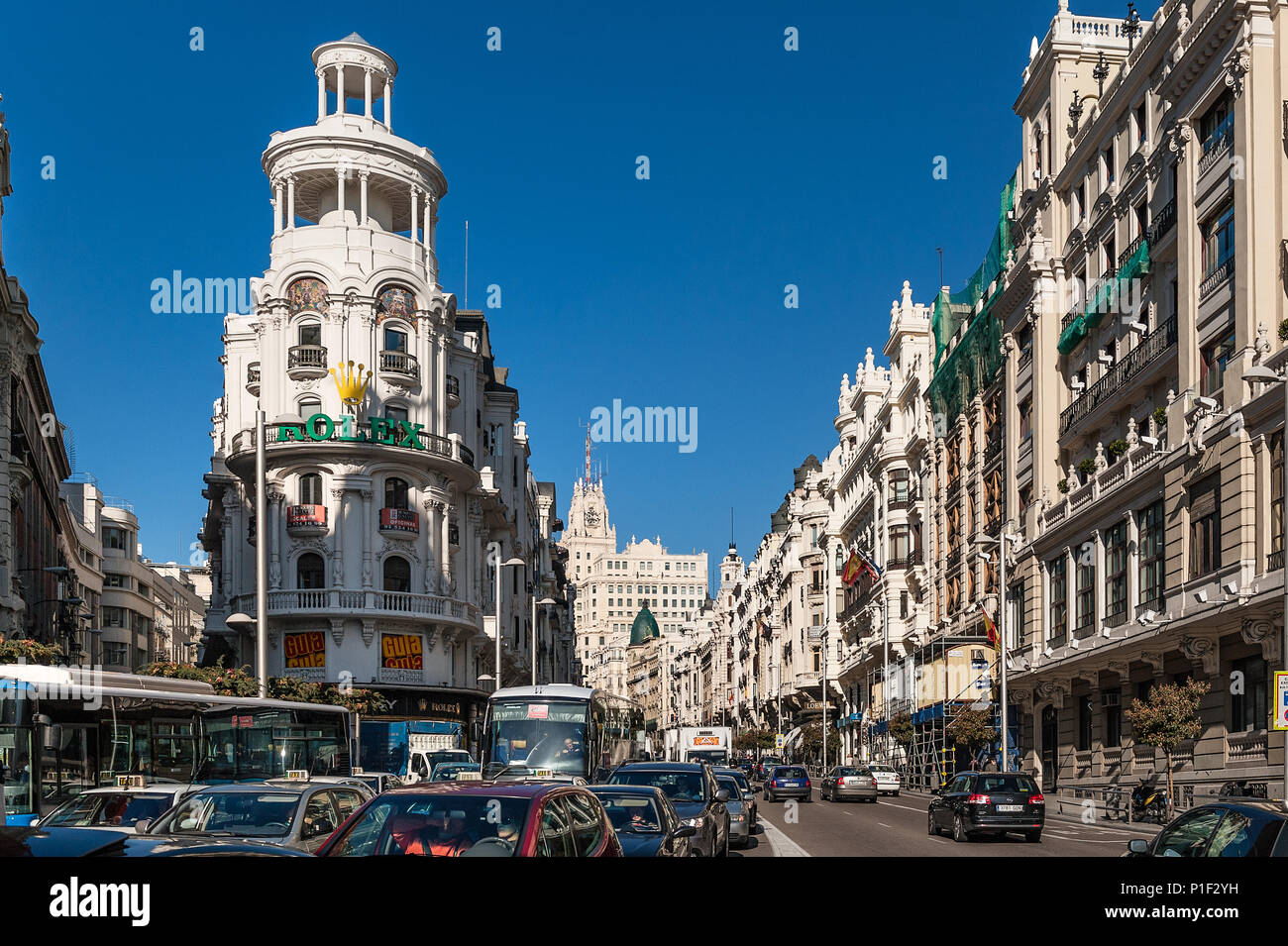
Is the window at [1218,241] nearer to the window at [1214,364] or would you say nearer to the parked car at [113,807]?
the window at [1214,364]

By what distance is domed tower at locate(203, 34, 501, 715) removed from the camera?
58.6 m

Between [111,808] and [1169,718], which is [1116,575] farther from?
[111,808]

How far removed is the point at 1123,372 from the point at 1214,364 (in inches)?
261

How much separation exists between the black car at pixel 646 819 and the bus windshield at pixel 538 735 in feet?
55.0

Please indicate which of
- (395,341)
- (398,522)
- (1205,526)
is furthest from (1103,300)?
(395,341)

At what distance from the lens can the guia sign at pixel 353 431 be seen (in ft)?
190

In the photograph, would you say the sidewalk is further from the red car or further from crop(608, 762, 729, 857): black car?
the red car

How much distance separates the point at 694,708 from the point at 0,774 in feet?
590

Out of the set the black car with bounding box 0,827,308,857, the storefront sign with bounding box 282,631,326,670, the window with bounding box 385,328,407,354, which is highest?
the window with bounding box 385,328,407,354

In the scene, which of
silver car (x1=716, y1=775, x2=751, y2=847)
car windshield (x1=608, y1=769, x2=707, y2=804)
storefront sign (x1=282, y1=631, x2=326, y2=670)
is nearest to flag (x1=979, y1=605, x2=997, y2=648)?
storefront sign (x1=282, y1=631, x2=326, y2=670)

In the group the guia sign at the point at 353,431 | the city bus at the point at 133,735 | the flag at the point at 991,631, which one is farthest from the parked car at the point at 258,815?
the guia sign at the point at 353,431

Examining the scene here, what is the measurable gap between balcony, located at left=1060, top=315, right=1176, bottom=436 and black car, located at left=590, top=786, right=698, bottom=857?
2809 centimetres
